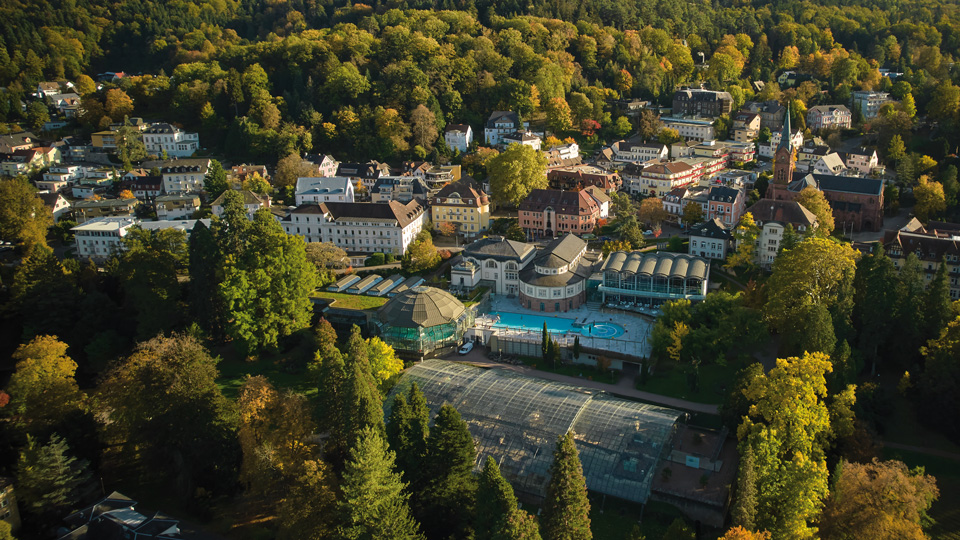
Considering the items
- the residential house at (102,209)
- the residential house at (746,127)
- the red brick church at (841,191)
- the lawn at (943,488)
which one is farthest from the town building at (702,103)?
the residential house at (102,209)

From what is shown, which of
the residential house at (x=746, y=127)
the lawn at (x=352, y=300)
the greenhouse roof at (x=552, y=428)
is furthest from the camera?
the residential house at (x=746, y=127)

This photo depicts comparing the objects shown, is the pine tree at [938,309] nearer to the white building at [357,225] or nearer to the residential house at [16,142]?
the white building at [357,225]

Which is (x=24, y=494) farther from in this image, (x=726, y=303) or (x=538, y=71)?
(x=538, y=71)

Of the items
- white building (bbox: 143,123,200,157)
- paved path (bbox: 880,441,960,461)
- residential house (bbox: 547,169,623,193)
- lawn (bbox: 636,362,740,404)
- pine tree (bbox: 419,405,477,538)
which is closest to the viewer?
pine tree (bbox: 419,405,477,538)

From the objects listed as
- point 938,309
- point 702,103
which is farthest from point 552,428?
point 702,103

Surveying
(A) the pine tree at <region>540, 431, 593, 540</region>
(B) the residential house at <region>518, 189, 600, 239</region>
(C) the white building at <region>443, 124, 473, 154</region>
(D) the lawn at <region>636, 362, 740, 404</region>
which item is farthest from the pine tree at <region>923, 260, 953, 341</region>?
(C) the white building at <region>443, 124, 473, 154</region>

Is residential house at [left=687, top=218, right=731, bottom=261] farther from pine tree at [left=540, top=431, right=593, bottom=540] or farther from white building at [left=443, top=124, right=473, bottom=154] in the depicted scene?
white building at [left=443, top=124, right=473, bottom=154]

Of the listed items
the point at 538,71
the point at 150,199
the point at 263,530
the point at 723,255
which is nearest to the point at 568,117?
the point at 538,71
